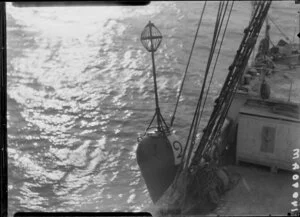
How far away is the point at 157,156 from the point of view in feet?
15.5

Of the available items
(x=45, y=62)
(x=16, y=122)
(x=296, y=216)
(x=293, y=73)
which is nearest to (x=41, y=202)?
(x=16, y=122)

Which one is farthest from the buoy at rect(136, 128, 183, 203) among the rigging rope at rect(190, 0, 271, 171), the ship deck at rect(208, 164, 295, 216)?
the ship deck at rect(208, 164, 295, 216)

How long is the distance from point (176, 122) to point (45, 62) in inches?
269

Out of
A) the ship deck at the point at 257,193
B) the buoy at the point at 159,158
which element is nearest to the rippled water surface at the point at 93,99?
the ship deck at the point at 257,193

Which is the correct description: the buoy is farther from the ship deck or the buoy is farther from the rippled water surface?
the rippled water surface

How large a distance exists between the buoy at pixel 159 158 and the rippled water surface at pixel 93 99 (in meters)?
2.25

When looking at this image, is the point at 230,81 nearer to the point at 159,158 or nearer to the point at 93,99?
the point at 159,158

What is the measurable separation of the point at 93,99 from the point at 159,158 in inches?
327

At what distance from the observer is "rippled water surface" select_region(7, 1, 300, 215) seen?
8531 millimetres

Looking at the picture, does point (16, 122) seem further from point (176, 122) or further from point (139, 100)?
point (176, 122)

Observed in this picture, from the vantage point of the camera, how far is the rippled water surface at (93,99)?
8.53 m

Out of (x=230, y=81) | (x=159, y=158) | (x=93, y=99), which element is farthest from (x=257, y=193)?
(x=93, y=99)

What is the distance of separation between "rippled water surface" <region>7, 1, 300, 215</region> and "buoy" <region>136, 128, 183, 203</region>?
7.38 ft

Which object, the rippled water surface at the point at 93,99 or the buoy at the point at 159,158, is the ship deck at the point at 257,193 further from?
the rippled water surface at the point at 93,99
